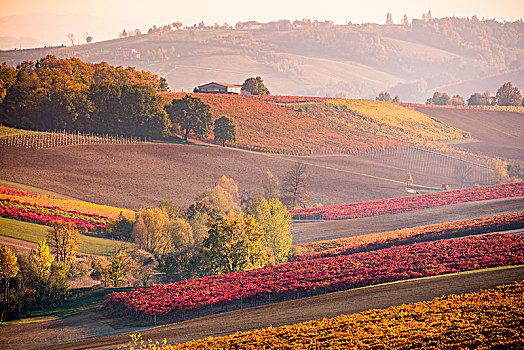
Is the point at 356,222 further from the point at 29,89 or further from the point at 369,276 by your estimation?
the point at 29,89

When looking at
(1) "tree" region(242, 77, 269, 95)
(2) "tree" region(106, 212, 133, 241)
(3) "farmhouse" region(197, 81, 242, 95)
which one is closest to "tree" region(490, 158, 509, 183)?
(1) "tree" region(242, 77, 269, 95)

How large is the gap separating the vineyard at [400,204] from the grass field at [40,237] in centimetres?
3292

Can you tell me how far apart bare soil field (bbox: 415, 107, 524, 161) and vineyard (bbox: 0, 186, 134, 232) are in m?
106

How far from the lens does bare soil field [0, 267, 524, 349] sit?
3281cm

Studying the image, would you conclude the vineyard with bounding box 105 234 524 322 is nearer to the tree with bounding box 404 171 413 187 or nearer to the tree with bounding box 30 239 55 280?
the tree with bounding box 30 239 55 280

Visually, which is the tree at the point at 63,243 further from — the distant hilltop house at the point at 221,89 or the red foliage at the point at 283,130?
the distant hilltop house at the point at 221,89

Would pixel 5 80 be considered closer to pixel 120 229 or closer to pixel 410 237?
pixel 120 229

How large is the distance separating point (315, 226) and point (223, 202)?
14.1m

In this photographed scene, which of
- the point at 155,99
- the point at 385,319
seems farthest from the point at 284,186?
the point at 385,319

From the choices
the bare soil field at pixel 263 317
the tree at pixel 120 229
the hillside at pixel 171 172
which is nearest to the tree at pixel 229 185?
the hillside at pixel 171 172

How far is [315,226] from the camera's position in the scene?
7831cm

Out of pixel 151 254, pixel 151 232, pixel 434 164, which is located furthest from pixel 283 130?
pixel 151 254

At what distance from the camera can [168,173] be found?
98375 mm

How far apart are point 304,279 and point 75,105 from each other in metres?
81.7
